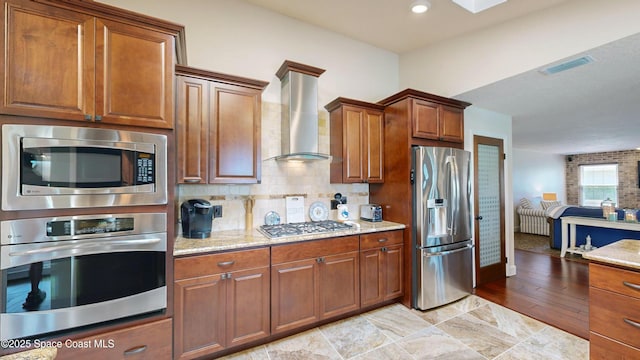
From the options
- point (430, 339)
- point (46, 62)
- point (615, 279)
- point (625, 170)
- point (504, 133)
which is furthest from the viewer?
point (625, 170)

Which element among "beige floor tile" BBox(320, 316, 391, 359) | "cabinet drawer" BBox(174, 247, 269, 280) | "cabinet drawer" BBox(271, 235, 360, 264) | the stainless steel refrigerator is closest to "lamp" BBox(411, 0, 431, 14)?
the stainless steel refrigerator

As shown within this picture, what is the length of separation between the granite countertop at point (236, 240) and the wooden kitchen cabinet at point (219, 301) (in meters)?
0.06

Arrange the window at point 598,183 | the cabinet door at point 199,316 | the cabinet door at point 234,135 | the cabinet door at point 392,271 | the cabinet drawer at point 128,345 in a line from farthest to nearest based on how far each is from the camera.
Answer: the window at point 598,183 → the cabinet door at point 392,271 → the cabinet door at point 234,135 → the cabinet door at point 199,316 → the cabinet drawer at point 128,345

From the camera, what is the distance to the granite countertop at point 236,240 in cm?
188

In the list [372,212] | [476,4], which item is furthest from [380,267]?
[476,4]

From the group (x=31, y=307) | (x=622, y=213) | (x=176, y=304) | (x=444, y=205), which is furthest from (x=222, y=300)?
(x=622, y=213)

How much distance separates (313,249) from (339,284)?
0.47 metres

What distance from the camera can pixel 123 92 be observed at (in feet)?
5.37

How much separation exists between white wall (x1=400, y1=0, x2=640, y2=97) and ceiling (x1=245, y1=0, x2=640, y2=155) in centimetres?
8

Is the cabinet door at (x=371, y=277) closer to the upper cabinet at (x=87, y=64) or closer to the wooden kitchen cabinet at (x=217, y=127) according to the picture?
the wooden kitchen cabinet at (x=217, y=127)

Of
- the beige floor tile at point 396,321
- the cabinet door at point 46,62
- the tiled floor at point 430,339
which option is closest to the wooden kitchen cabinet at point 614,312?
the tiled floor at point 430,339

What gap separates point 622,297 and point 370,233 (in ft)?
5.69

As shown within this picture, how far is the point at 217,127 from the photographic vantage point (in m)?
2.26

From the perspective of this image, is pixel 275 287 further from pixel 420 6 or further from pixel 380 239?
pixel 420 6
